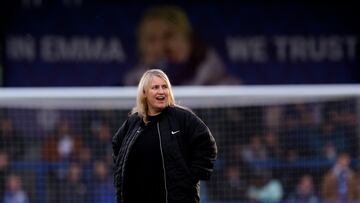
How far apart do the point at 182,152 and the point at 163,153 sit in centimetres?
11

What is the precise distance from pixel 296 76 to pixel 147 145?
28.4ft

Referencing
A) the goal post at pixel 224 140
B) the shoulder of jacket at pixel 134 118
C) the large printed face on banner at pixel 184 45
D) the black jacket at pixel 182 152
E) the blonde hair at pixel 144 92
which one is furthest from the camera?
the large printed face on banner at pixel 184 45

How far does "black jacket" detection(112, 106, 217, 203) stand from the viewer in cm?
588

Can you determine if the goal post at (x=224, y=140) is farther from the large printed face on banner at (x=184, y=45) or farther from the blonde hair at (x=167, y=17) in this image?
the blonde hair at (x=167, y=17)

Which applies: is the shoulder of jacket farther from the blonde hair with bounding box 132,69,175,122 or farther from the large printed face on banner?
the large printed face on banner

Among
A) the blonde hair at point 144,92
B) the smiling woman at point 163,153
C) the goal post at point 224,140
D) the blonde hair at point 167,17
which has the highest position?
the blonde hair at point 167,17

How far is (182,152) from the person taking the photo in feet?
19.5

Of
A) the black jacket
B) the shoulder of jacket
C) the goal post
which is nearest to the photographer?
the black jacket

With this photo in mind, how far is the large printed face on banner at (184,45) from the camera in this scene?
46.1 feet

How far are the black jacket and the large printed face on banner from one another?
7.98 meters

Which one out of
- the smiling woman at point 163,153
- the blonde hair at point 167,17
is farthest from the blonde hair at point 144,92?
the blonde hair at point 167,17

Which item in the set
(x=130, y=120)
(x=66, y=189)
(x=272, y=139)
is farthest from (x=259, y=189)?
(x=130, y=120)

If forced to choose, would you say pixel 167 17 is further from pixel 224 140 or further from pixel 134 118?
pixel 134 118

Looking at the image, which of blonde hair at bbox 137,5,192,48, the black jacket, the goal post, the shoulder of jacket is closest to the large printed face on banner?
blonde hair at bbox 137,5,192,48
